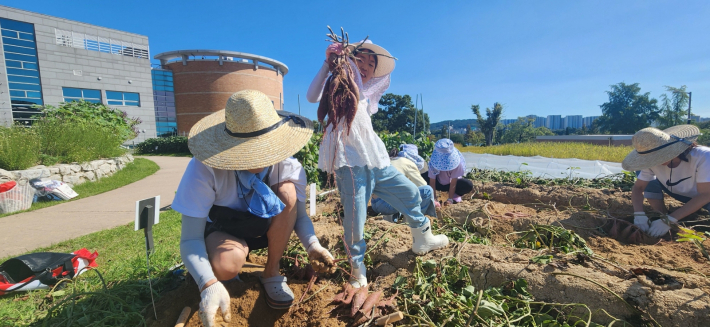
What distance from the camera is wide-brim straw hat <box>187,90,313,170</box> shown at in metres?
1.37

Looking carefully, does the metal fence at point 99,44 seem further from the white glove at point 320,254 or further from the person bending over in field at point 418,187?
the white glove at point 320,254

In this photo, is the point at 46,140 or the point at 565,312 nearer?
the point at 565,312

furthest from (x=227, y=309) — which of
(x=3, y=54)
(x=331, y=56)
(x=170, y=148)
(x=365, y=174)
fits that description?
(x=3, y=54)

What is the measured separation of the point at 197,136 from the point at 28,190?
545 centimetres

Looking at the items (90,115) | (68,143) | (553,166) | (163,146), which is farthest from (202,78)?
(553,166)

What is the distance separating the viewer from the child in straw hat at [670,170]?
8.09 ft

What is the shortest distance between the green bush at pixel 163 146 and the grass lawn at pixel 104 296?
18970mm

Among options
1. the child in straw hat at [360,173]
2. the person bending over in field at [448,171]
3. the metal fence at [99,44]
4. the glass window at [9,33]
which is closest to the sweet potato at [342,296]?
the child in straw hat at [360,173]

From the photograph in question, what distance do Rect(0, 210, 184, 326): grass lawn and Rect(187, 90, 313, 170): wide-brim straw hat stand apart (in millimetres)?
885

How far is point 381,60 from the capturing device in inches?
83.0

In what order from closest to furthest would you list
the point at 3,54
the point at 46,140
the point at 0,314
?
the point at 0,314 → the point at 46,140 → the point at 3,54

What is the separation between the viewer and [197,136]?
1508 millimetres

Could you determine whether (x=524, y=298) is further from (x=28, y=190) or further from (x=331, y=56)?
(x=28, y=190)

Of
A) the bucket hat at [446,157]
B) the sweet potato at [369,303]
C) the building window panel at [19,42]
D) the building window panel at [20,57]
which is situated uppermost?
the building window panel at [19,42]
